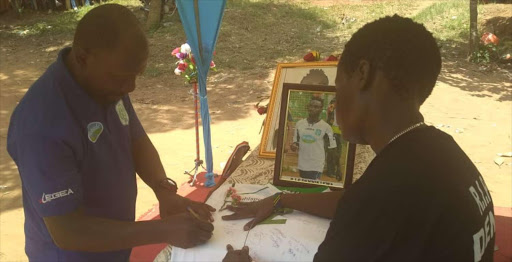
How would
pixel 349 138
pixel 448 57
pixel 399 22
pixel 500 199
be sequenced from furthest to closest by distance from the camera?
1. pixel 448 57
2. pixel 500 199
3. pixel 349 138
4. pixel 399 22

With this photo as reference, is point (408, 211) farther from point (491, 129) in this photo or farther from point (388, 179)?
point (491, 129)

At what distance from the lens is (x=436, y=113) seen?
21.6ft

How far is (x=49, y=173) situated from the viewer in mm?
1383

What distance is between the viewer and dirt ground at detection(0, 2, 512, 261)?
4586 mm

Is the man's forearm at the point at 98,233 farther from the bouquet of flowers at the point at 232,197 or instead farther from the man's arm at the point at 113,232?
the bouquet of flowers at the point at 232,197

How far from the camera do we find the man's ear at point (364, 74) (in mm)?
1137

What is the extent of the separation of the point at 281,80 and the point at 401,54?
1.59 meters

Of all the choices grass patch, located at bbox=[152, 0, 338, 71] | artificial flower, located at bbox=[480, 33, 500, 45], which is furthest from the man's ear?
artificial flower, located at bbox=[480, 33, 500, 45]

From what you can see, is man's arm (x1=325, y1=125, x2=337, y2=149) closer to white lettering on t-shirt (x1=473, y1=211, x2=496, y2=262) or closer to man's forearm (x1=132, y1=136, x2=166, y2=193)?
man's forearm (x1=132, y1=136, x2=166, y2=193)

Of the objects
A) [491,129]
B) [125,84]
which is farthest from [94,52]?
[491,129]

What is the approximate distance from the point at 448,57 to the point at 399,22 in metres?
8.82

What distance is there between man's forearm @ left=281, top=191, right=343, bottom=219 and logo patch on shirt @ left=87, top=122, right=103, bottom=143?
0.76 meters

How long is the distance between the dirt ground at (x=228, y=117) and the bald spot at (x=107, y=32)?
2.83 m

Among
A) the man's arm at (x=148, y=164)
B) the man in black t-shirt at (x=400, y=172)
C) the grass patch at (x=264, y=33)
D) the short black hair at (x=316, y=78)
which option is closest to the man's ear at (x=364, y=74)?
the man in black t-shirt at (x=400, y=172)
